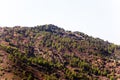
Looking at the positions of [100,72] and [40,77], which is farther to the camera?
[100,72]

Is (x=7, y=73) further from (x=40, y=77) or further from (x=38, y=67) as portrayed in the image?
(x=38, y=67)

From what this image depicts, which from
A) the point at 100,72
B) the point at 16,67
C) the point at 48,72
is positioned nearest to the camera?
the point at 16,67

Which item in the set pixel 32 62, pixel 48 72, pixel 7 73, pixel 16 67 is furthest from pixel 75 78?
pixel 7 73

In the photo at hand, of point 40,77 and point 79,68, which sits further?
point 79,68

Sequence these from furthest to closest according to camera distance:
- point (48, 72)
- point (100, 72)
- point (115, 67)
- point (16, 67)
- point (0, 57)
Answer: point (115, 67)
point (100, 72)
point (48, 72)
point (0, 57)
point (16, 67)

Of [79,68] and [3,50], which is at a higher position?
[3,50]

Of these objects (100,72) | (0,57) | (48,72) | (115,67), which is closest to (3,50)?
(0,57)

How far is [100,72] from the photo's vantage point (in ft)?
570

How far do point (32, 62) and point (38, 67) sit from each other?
9.50 m

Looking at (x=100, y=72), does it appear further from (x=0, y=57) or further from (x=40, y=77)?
(x=0, y=57)

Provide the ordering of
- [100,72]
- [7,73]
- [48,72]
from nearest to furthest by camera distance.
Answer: [7,73] → [48,72] → [100,72]

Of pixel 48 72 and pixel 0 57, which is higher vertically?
pixel 0 57

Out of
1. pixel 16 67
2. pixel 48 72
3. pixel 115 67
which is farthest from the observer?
pixel 115 67

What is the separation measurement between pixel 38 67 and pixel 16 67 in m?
26.9
